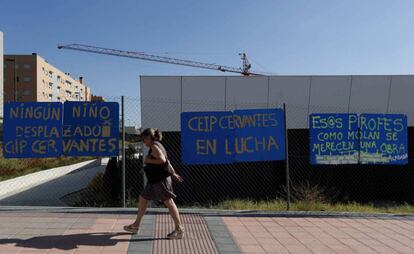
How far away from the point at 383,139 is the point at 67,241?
704 cm

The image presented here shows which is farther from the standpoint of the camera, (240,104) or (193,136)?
(240,104)

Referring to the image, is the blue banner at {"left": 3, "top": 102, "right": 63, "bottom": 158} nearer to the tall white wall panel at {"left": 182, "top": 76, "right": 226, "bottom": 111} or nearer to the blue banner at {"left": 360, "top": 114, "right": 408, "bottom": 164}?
the tall white wall panel at {"left": 182, "top": 76, "right": 226, "bottom": 111}

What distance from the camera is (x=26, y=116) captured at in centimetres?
830

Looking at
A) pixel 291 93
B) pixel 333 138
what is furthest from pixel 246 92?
pixel 333 138

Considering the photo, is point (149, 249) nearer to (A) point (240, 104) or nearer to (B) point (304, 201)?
(B) point (304, 201)

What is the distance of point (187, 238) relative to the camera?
19.8 ft

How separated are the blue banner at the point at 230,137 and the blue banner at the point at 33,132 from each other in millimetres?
2424

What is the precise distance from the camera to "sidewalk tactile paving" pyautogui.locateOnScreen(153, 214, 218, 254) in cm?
550

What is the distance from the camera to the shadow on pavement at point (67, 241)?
5.51 m

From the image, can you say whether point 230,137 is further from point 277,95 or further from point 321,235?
point 321,235

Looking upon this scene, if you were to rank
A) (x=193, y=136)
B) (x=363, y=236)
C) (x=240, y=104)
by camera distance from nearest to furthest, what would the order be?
(x=363, y=236) → (x=193, y=136) → (x=240, y=104)

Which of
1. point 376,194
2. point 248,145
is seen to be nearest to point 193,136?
point 248,145

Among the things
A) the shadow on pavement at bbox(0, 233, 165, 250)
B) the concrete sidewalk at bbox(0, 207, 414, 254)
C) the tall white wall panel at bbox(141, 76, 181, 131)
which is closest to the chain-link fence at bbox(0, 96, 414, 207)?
the tall white wall panel at bbox(141, 76, 181, 131)

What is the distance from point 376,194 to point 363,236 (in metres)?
6.23
